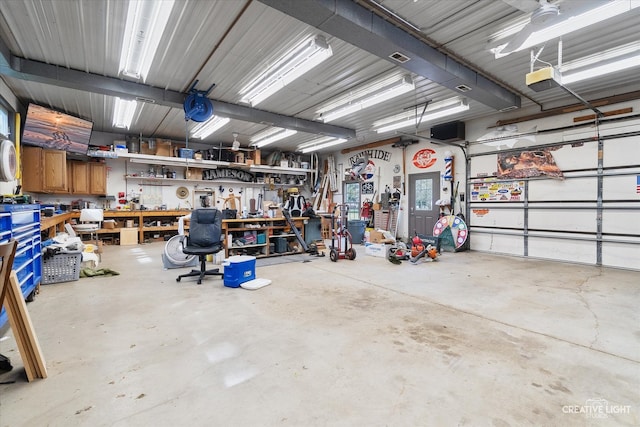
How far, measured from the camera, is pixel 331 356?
7.18 ft

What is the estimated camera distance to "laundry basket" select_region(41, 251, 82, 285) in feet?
13.3

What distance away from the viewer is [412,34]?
11.7 ft

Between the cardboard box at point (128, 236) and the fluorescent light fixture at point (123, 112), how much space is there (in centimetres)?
290

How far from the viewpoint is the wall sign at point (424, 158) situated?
26.3ft

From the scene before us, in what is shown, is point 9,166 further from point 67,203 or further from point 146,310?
point 67,203

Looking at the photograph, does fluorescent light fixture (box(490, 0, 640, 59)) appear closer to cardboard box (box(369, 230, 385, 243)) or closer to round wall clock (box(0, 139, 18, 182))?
cardboard box (box(369, 230, 385, 243))

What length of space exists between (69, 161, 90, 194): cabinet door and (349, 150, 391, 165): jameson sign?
26.7 ft

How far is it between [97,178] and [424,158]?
368 inches

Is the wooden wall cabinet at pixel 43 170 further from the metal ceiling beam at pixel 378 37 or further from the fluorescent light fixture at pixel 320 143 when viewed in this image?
the metal ceiling beam at pixel 378 37

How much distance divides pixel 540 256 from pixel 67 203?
39.8 ft

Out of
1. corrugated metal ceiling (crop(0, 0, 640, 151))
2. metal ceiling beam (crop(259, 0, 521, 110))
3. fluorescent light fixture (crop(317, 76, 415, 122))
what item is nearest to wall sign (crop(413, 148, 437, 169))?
corrugated metal ceiling (crop(0, 0, 640, 151))

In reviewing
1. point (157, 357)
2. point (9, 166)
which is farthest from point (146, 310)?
point (9, 166)

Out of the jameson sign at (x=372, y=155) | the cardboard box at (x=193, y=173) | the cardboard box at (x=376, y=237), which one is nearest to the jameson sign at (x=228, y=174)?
the cardboard box at (x=193, y=173)

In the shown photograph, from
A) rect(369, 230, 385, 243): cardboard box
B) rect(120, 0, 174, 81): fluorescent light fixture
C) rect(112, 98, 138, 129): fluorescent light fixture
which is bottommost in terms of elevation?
rect(369, 230, 385, 243): cardboard box
